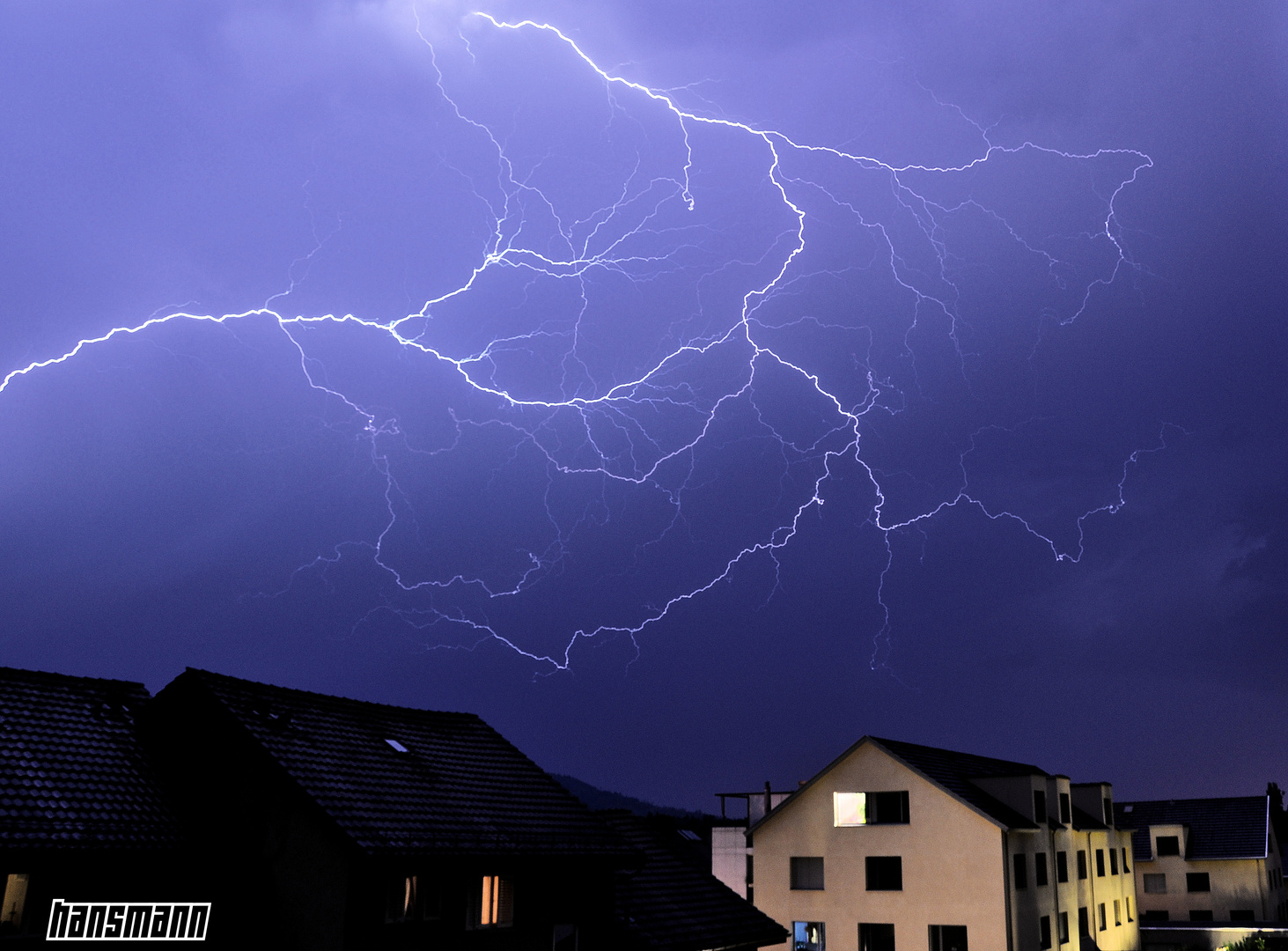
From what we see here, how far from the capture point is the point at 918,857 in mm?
27578

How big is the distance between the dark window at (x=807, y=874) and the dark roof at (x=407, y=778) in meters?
14.3

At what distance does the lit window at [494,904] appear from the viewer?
14.4 meters

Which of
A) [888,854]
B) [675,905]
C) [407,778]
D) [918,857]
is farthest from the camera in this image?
[888,854]

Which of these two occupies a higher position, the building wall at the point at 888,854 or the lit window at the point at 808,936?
the building wall at the point at 888,854

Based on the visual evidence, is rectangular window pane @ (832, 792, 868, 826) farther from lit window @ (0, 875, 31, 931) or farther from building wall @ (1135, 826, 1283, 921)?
building wall @ (1135, 826, 1283, 921)

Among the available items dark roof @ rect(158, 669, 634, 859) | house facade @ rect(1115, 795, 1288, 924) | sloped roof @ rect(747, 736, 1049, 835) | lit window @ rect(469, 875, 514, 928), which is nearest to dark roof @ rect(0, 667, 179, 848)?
dark roof @ rect(158, 669, 634, 859)

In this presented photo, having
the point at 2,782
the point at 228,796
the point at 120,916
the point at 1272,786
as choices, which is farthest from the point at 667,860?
the point at 1272,786

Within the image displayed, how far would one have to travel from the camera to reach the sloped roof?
27.7 metres

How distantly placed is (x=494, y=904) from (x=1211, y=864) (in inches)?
1631

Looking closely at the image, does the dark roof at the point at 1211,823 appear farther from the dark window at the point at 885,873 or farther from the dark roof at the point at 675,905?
the dark roof at the point at 675,905

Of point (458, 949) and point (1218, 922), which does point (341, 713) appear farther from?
point (1218, 922)

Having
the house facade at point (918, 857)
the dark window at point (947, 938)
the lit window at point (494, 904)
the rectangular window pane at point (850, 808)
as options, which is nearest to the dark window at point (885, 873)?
the house facade at point (918, 857)

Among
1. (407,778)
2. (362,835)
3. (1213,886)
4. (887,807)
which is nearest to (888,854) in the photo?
(887,807)

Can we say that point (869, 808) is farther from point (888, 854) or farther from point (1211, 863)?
point (1211, 863)
